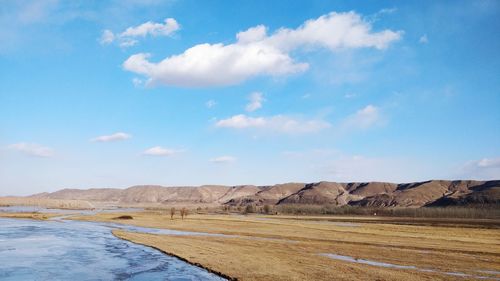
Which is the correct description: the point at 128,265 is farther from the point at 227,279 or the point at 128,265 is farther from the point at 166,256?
the point at 227,279

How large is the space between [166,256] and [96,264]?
24.1 feet

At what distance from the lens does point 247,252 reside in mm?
42625

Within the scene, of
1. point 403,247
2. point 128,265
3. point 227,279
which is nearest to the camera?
point 227,279

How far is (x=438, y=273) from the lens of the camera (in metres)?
32.5

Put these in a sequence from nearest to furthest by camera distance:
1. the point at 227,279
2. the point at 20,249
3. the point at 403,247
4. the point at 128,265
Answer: the point at 227,279
the point at 128,265
the point at 20,249
the point at 403,247

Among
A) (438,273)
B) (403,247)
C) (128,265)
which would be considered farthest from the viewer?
(403,247)

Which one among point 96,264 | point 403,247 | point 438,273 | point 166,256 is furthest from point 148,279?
point 403,247

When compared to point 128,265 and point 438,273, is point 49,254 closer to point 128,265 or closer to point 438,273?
point 128,265

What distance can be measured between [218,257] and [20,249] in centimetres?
2218

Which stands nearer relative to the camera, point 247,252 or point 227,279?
point 227,279

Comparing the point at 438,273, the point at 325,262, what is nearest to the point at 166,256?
the point at 325,262

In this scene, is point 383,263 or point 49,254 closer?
point 383,263

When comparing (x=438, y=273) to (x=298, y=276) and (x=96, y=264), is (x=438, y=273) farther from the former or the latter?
(x=96, y=264)

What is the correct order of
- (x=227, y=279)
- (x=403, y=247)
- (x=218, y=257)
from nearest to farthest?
(x=227, y=279)
(x=218, y=257)
(x=403, y=247)
